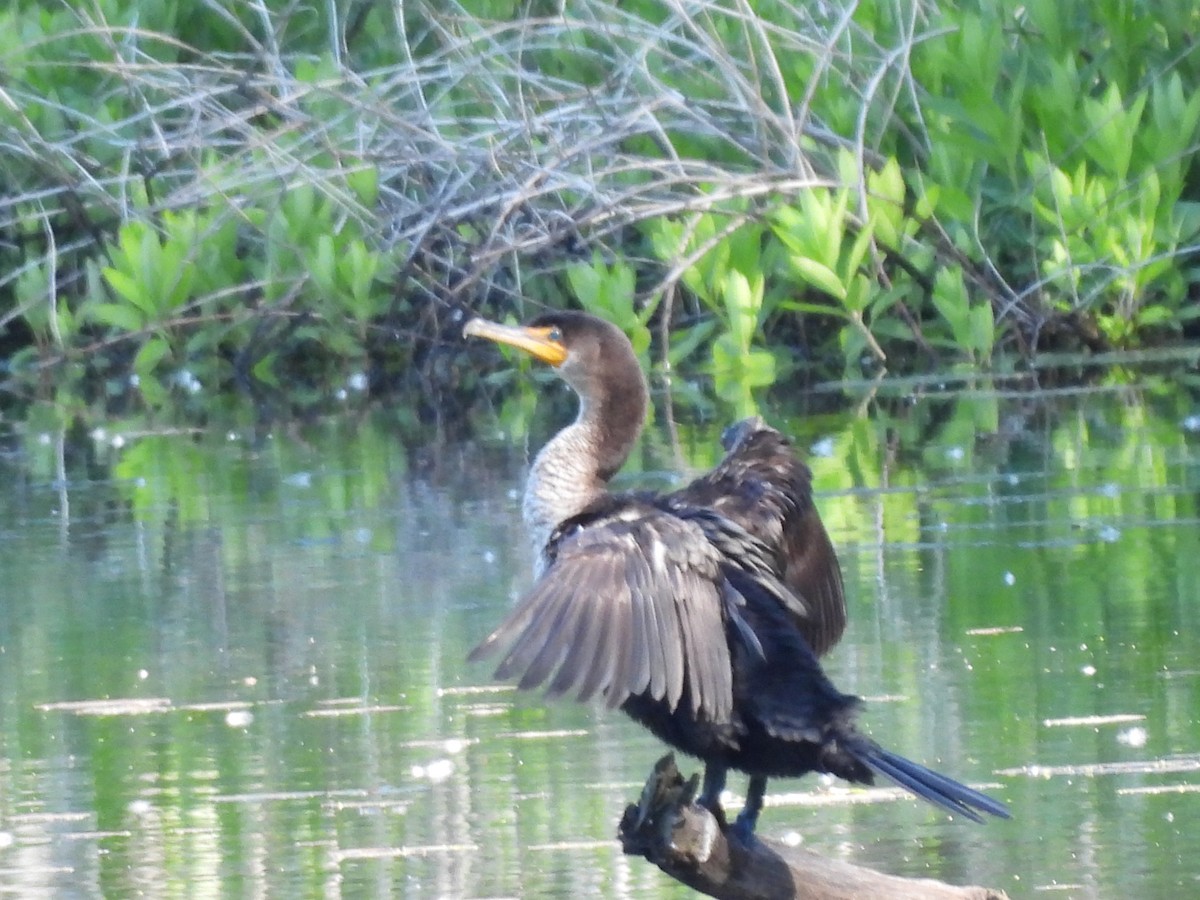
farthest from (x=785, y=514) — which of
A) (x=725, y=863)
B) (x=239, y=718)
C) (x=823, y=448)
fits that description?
(x=823, y=448)

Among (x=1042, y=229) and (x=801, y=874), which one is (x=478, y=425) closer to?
(x=1042, y=229)

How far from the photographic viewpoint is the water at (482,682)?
428 cm

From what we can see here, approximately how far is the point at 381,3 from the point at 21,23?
2050 millimetres

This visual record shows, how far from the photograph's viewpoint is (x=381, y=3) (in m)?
14.8

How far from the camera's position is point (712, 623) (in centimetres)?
376

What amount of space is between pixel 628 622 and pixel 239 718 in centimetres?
193

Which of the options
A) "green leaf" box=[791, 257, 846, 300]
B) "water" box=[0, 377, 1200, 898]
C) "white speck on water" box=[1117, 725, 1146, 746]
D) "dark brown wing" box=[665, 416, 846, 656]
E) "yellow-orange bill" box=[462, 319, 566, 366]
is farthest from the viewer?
"green leaf" box=[791, 257, 846, 300]

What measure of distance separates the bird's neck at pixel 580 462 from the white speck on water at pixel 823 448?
139 inches

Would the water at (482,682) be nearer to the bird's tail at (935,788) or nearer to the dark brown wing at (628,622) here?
the bird's tail at (935,788)

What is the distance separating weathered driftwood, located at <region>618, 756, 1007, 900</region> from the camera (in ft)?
11.3

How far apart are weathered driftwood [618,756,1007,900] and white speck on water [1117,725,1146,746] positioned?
130 cm

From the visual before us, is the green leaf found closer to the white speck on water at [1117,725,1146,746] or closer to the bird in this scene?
the white speck on water at [1117,725,1146,746]

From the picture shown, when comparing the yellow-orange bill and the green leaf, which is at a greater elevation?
the green leaf

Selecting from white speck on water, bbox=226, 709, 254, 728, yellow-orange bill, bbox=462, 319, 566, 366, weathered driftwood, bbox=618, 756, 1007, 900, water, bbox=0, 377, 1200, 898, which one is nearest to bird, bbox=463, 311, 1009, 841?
weathered driftwood, bbox=618, 756, 1007, 900
